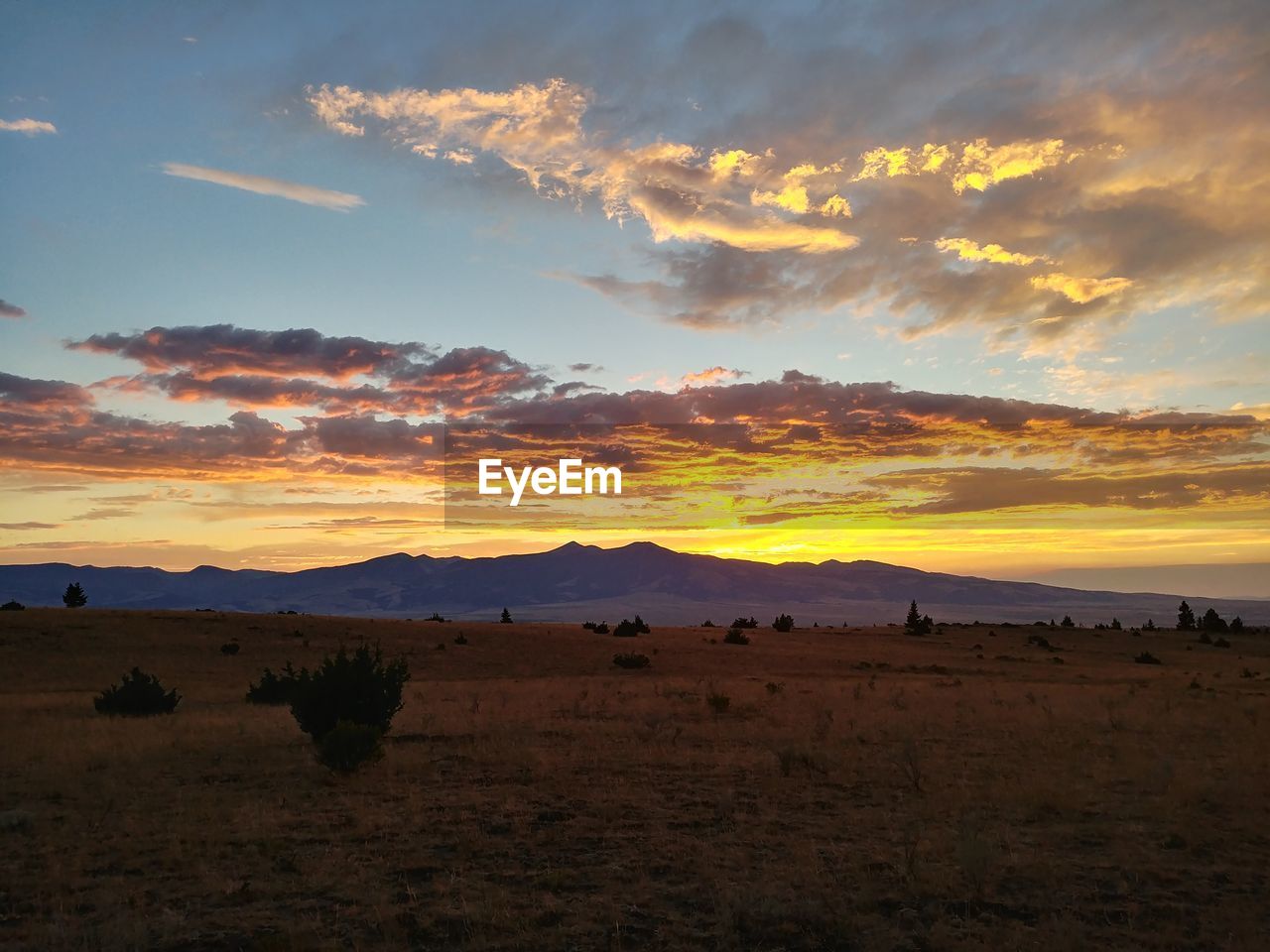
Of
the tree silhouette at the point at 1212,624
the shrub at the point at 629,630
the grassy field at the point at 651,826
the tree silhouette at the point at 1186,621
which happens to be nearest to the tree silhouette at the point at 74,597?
the grassy field at the point at 651,826

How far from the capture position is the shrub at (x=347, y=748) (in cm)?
1385

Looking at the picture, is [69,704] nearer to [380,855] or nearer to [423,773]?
[423,773]

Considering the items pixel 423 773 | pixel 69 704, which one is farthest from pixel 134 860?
pixel 69 704

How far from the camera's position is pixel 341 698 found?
1634 centimetres

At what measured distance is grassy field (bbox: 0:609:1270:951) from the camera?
755cm

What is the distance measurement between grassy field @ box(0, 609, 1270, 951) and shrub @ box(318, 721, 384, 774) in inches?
14.4

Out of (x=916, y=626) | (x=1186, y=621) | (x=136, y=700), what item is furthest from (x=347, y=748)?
(x=1186, y=621)

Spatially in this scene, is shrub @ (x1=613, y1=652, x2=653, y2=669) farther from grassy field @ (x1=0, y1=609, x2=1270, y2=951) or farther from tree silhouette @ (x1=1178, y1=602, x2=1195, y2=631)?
tree silhouette @ (x1=1178, y1=602, x2=1195, y2=631)

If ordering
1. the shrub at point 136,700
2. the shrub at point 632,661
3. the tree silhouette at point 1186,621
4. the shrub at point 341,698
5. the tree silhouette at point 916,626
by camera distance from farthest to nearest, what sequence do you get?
the tree silhouette at point 1186,621 → the tree silhouette at point 916,626 → the shrub at point 632,661 → the shrub at point 136,700 → the shrub at point 341,698

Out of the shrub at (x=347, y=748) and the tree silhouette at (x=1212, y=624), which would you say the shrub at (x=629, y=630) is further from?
the tree silhouette at (x=1212, y=624)

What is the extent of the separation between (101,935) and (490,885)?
134 inches

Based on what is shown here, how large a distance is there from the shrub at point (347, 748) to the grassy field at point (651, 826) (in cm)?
36

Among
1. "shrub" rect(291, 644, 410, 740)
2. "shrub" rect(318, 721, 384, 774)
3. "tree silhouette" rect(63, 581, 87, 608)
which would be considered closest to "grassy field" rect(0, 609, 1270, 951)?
"shrub" rect(318, 721, 384, 774)

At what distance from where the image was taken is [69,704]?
22953mm
